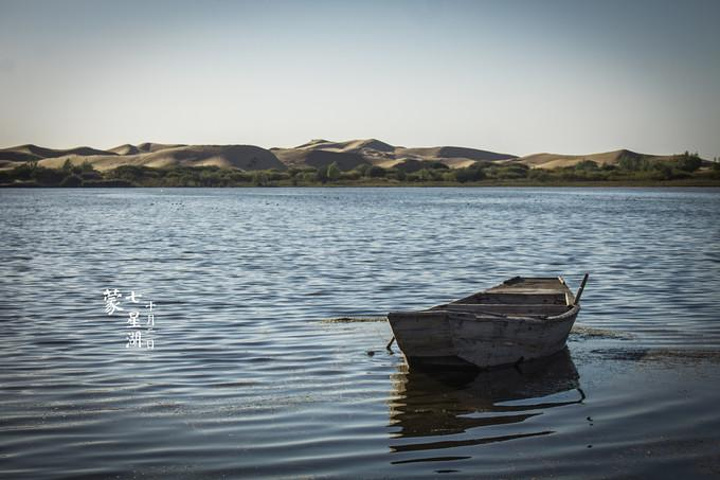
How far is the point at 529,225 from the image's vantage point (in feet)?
244

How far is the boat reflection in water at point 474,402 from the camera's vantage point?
12586 mm

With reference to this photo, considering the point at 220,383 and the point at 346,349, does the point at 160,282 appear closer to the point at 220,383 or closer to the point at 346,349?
the point at 346,349

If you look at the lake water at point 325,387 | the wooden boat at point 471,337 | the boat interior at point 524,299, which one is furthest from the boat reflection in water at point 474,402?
the boat interior at point 524,299

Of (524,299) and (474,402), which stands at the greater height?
(524,299)

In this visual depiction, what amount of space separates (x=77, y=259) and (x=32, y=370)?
25.8 m

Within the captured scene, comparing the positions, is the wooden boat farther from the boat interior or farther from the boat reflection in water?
the boat interior

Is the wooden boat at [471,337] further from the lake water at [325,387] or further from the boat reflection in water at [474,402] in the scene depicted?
the lake water at [325,387]

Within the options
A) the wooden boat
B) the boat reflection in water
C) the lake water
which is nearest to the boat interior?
the lake water

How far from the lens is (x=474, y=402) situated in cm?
1464

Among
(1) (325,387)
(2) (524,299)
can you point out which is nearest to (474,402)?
(1) (325,387)

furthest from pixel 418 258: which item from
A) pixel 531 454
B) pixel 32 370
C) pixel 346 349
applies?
pixel 531 454

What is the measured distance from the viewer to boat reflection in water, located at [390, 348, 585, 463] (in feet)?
41.3

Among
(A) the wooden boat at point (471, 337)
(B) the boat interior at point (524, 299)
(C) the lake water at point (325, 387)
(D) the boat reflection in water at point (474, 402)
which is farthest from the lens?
(B) the boat interior at point (524, 299)

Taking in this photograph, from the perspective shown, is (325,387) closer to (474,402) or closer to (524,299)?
(474,402)
